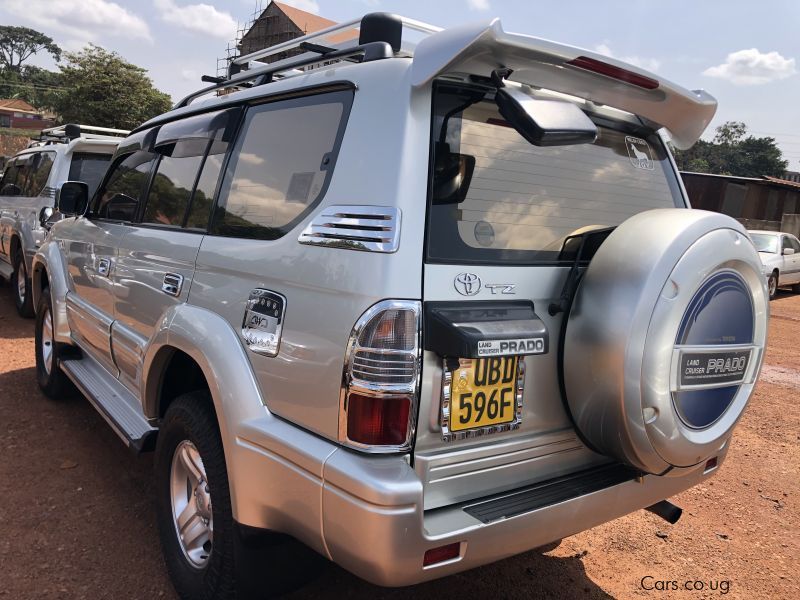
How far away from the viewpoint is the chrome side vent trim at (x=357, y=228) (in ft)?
5.76

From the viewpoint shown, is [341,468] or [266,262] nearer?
[341,468]

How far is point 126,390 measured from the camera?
3.34 meters

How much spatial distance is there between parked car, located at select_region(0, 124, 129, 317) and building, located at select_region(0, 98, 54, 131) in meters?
78.0

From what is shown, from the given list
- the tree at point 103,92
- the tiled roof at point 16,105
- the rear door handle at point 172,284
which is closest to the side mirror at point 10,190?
the rear door handle at point 172,284

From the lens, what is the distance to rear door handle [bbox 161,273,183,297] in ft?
8.44

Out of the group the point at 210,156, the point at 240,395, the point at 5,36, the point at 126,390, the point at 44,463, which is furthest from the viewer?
the point at 5,36

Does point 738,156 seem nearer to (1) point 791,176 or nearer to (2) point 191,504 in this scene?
(1) point 791,176

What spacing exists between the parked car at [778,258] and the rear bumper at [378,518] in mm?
13393

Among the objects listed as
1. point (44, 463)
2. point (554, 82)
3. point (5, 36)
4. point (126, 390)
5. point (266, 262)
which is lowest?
point (44, 463)

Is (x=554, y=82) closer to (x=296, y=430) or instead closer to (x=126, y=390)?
(x=296, y=430)

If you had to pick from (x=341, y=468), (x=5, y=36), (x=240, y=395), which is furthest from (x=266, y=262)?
(x=5, y=36)

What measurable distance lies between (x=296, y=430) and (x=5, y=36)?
141 m

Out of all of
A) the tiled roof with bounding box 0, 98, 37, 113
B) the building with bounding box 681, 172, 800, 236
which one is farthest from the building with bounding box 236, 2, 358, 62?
the tiled roof with bounding box 0, 98, 37, 113

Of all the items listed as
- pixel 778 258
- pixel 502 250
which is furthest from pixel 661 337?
pixel 778 258
